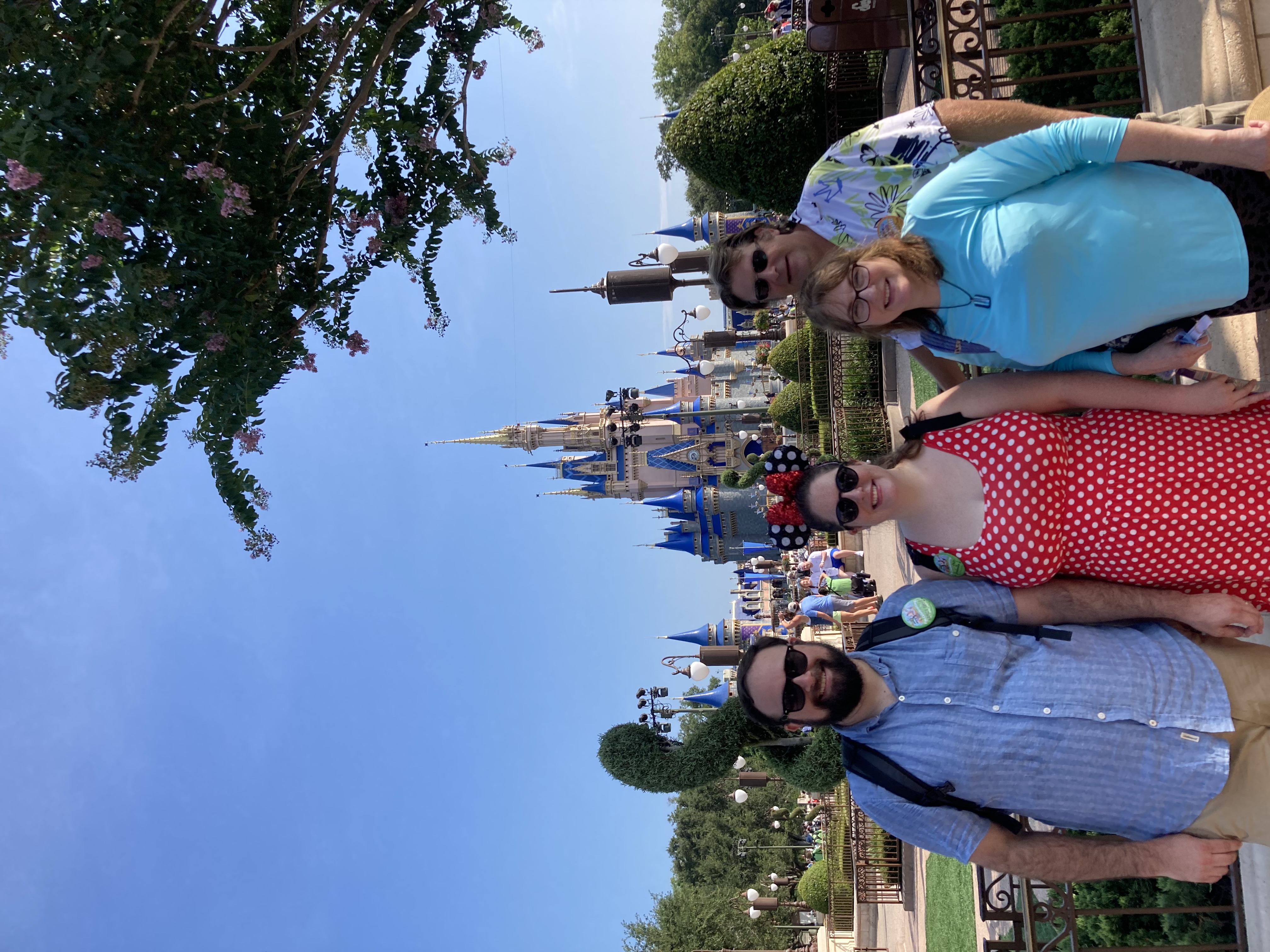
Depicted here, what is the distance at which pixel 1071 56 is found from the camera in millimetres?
6602

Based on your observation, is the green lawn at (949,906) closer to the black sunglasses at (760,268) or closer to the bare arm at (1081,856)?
the bare arm at (1081,856)

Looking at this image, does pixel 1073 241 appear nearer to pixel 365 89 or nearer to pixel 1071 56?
pixel 365 89

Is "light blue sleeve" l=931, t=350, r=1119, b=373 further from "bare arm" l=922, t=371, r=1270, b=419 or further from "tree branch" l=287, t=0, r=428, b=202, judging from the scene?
"tree branch" l=287, t=0, r=428, b=202

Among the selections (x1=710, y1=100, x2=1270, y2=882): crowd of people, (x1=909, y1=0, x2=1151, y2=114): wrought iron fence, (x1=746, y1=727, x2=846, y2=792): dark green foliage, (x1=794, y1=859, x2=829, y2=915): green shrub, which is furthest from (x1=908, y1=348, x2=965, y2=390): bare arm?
(x1=794, y1=859, x2=829, y2=915): green shrub

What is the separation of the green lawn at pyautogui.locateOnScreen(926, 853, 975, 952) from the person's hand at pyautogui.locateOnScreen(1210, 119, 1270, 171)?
7.94 meters

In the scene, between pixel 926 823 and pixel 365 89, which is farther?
pixel 365 89

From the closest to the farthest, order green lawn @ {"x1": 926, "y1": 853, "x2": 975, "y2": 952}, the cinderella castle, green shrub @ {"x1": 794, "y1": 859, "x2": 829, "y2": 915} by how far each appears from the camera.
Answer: green lawn @ {"x1": 926, "y1": 853, "x2": 975, "y2": 952} < green shrub @ {"x1": 794, "y1": 859, "x2": 829, "y2": 915} < the cinderella castle

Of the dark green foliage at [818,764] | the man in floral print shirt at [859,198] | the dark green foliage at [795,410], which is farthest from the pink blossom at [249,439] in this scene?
the dark green foliage at [795,410]

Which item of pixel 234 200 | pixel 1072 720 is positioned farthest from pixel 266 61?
pixel 1072 720

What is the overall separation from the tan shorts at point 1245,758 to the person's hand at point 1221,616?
0.13 meters

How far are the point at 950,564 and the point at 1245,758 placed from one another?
1368 millimetres

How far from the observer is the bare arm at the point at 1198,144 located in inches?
108

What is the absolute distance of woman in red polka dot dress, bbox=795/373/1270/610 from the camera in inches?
118

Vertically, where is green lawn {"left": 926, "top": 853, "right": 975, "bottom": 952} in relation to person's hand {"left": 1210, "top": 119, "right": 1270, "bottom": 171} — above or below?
below
